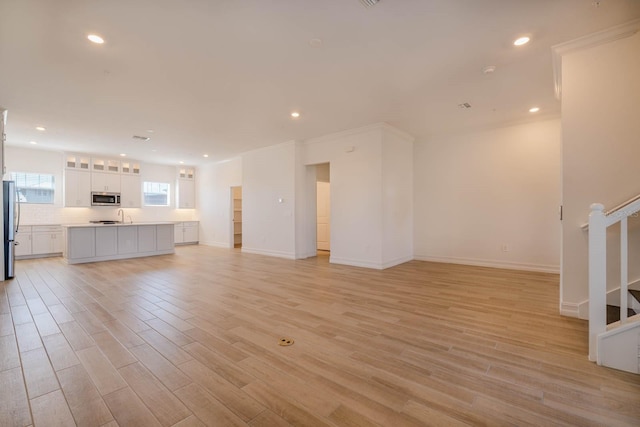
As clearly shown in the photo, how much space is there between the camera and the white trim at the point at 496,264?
5.05 m

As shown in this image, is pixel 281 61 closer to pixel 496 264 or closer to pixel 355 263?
pixel 355 263

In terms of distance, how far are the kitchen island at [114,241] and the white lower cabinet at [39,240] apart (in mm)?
693

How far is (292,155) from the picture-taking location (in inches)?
265

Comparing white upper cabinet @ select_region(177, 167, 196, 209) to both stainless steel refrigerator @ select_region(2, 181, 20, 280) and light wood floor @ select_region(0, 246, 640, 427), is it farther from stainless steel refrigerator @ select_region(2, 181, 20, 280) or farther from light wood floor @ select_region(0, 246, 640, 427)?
light wood floor @ select_region(0, 246, 640, 427)

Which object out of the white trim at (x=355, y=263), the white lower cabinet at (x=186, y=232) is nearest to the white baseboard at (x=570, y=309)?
the white trim at (x=355, y=263)

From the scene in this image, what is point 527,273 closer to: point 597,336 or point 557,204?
point 557,204

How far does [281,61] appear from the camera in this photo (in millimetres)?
3166

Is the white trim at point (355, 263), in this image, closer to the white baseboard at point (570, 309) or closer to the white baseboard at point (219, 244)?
the white baseboard at point (570, 309)

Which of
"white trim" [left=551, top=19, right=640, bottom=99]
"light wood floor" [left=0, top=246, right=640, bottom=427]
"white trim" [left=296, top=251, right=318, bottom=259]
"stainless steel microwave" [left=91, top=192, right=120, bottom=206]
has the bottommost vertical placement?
"light wood floor" [left=0, top=246, right=640, bottom=427]

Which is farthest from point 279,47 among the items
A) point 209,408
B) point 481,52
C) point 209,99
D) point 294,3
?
point 209,408

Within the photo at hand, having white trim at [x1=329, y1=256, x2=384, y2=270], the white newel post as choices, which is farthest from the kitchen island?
the white newel post

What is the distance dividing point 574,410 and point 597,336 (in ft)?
2.75

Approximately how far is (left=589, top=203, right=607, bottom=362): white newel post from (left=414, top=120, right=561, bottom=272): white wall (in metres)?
3.62

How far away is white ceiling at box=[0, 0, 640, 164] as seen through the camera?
7.81 feet
